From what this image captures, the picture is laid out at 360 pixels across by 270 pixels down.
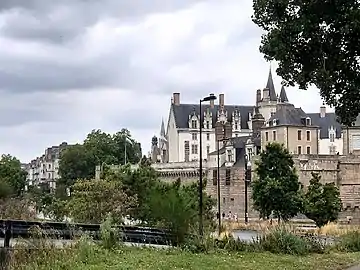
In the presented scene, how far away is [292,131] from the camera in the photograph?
305ft

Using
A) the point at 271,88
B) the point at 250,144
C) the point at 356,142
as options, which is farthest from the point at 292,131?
the point at 271,88

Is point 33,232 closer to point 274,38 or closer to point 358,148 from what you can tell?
point 274,38

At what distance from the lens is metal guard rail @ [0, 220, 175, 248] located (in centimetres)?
2227

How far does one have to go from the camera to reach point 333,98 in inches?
663

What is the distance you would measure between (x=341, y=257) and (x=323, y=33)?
25.0 ft

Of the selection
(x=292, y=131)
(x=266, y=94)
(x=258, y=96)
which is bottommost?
(x=292, y=131)

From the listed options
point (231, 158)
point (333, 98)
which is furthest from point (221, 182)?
point (333, 98)

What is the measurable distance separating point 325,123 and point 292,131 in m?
27.6

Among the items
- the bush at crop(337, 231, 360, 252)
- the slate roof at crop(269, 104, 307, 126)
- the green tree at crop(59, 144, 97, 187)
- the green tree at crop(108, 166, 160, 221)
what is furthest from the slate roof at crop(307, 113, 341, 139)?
the bush at crop(337, 231, 360, 252)

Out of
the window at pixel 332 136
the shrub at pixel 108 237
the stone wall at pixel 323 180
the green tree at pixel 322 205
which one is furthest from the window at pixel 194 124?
the shrub at pixel 108 237

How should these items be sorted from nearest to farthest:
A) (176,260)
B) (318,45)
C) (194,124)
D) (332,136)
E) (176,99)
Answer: (318,45) → (176,260) → (332,136) → (194,124) → (176,99)

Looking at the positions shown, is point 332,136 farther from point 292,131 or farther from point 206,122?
point 206,122

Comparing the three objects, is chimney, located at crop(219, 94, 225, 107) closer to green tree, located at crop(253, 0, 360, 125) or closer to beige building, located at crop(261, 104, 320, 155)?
beige building, located at crop(261, 104, 320, 155)

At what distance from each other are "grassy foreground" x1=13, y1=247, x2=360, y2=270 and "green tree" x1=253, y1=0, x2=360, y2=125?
13.8 ft
